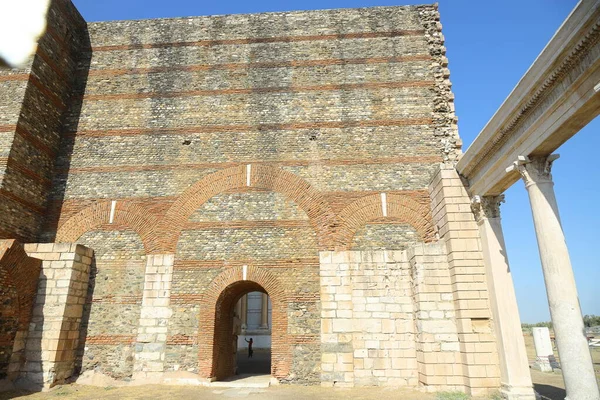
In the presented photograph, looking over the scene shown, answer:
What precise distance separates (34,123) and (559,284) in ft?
45.2

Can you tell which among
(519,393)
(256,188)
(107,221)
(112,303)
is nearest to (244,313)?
(112,303)

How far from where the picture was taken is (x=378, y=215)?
10625 mm

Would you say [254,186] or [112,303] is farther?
[254,186]

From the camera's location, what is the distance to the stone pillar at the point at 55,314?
30.1 feet

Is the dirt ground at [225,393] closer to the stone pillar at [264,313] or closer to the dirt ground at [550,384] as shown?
the dirt ground at [550,384]

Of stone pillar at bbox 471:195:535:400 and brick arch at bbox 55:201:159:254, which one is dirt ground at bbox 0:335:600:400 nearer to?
stone pillar at bbox 471:195:535:400

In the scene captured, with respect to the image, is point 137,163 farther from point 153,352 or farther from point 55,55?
point 153,352

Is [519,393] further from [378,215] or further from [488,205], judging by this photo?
[378,215]

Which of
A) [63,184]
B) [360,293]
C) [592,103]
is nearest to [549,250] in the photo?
[592,103]

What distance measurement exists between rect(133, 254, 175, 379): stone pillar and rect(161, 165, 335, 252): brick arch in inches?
23.0

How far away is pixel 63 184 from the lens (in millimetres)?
11680

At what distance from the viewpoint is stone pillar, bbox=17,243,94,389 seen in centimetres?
916

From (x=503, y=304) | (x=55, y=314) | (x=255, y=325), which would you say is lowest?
(x=255, y=325)

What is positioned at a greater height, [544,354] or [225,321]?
[225,321]
